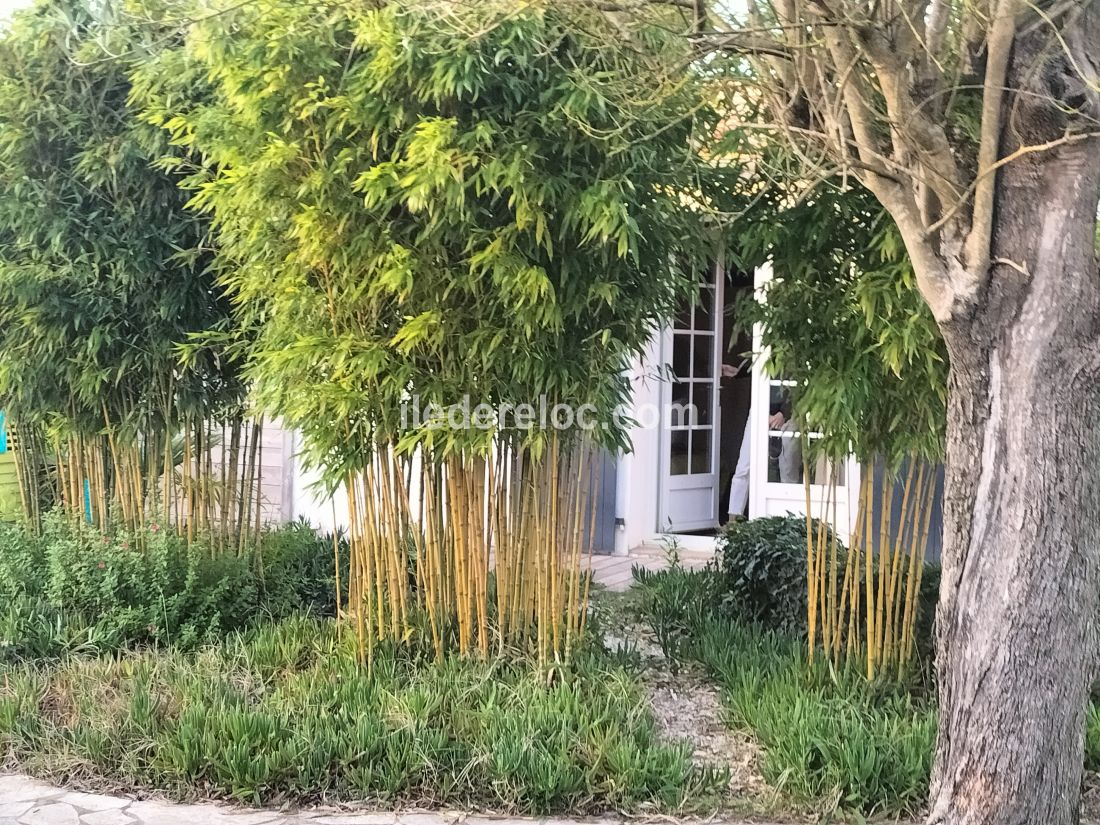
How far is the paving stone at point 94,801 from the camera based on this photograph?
2889 mm

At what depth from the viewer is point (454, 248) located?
128 inches

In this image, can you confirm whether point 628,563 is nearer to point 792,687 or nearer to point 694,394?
point 694,394

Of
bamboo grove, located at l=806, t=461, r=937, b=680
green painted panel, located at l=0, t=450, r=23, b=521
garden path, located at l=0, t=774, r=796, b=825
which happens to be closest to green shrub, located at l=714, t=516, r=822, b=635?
bamboo grove, located at l=806, t=461, r=937, b=680

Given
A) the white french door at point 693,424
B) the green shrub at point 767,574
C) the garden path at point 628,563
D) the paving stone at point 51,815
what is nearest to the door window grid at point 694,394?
the white french door at point 693,424

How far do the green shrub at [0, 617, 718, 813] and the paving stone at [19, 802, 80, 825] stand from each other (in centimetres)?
17

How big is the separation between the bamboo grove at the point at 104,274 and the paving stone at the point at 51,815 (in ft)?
6.05

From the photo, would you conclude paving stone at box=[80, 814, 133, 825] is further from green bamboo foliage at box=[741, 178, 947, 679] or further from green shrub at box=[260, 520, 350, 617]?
green bamboo foliage at box=[741, 178, 947, 679]

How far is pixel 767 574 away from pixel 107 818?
2.71 m

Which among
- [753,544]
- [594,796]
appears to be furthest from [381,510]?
[753,544]

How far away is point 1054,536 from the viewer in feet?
7.79

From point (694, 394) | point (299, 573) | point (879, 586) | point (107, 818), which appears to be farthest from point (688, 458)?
point (107, 818)

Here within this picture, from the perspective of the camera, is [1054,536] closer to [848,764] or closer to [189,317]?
[848,764]

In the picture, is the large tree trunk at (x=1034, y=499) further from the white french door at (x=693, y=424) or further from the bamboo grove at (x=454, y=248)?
the white french door at (x=693, y=424)

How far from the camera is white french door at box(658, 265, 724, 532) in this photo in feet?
21.5
